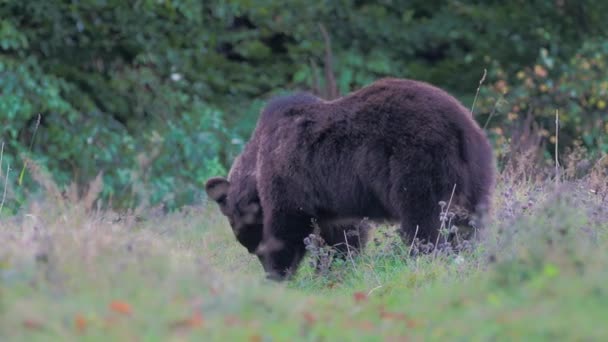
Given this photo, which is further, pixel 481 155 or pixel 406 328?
pixel 481 155

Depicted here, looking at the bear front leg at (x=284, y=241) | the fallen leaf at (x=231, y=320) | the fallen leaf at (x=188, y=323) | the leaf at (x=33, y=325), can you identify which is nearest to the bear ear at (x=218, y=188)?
the bear front leg at (x=284, y=241)

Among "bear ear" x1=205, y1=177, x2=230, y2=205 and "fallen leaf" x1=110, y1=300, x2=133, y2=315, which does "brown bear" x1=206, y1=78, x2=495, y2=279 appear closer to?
"bear ear" x1=205, y1=177, x2=230, y2=205

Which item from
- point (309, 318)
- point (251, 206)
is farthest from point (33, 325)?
point (251, 206)

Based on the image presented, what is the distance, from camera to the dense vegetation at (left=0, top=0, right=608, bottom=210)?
15.0 m

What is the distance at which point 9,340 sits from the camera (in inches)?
162

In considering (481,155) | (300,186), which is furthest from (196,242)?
(481,155)

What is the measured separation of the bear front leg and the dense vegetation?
5.90 meters

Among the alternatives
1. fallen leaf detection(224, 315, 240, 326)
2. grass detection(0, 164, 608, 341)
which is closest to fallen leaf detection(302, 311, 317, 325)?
grass detection(0, 164, 608, 341)

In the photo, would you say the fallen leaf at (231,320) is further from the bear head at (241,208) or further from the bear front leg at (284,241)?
the bear head at (241,208)

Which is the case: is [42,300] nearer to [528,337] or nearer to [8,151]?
[528,337]

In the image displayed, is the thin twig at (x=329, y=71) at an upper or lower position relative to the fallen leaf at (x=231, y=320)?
lower

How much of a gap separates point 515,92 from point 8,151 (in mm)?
8178

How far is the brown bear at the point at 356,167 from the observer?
7.38m

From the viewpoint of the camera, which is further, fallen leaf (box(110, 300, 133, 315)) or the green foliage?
the green foliage
